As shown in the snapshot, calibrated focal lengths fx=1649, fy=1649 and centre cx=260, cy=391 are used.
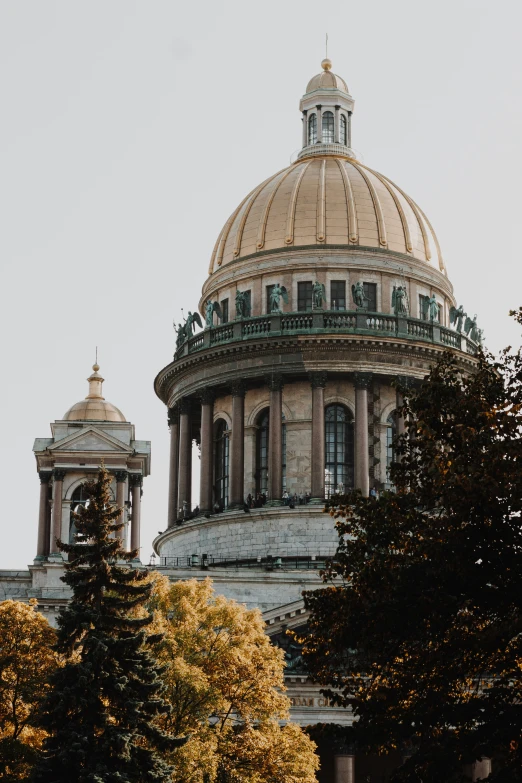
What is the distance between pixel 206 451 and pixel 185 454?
9.16 feet

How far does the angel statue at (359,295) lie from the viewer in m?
75.5

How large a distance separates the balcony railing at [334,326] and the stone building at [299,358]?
0.08 metres

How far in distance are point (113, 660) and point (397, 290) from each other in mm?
36695

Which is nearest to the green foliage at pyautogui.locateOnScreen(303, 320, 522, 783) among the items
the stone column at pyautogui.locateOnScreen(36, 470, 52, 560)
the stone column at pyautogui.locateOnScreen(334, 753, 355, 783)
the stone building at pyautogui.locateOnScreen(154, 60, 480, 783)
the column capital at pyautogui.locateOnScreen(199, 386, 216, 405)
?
the stone column at pyautogui.locateOnScreen(334, 753, 355, 783)

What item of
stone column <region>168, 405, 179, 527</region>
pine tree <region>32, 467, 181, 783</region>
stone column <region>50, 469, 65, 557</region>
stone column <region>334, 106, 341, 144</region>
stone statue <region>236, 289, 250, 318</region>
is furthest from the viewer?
stone column <region>334, 106, 341, 144</region>

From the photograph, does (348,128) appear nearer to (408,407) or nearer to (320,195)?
(320,195)

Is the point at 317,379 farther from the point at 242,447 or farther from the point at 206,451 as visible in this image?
the point at 206,451

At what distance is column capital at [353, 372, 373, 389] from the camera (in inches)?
2901

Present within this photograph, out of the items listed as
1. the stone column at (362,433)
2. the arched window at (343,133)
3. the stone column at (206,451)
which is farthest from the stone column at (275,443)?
the arched window at (343,133)

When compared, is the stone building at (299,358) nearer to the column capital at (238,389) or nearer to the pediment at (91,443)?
the column capital at (238,389)

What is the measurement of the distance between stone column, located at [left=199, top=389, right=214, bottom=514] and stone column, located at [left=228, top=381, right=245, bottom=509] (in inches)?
50.4

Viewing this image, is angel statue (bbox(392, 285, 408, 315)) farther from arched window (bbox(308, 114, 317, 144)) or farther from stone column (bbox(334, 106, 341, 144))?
arched window (bbox(308, 114, 317, 144))

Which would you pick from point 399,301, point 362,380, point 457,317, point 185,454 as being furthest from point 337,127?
point 185,454

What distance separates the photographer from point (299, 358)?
74.1 metres
